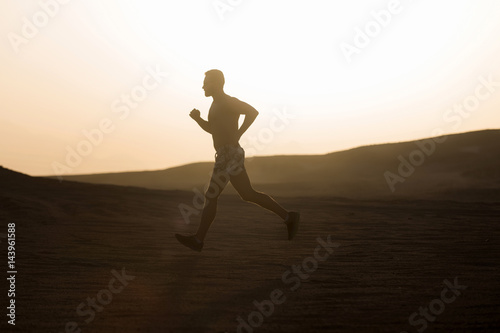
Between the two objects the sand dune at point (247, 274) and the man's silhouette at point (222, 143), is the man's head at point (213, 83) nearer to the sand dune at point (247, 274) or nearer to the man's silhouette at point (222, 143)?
the man's silhouette at point (222, 143)

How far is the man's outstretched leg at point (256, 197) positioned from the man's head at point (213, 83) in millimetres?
948

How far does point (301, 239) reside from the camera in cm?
953

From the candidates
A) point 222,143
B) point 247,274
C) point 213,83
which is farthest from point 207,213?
point 213,83

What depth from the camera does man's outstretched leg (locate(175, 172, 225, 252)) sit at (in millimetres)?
7458

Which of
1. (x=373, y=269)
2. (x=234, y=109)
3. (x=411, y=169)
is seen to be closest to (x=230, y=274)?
(x=373, y=269)

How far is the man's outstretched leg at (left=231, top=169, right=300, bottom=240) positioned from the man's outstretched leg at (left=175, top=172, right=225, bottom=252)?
177mm

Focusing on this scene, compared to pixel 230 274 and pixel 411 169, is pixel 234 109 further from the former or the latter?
pixel 411 169

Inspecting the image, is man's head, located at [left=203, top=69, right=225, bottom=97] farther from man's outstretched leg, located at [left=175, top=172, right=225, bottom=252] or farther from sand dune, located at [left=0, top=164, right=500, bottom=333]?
sand dune, located at [left=0, top=164, right=500, bottom=333]

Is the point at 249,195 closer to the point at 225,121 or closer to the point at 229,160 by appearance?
the point at 229,160

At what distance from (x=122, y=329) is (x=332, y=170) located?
3555 cm

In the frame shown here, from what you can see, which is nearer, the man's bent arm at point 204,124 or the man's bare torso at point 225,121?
the man's bare torso at point 225,121

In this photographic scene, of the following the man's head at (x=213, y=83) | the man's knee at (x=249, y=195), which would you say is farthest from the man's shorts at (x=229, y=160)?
the man's head at (x=213, y=83)

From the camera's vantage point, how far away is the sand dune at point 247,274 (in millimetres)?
4695

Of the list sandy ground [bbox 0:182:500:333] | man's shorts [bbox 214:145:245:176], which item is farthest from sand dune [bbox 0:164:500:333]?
man's shorts [bbox 214:145:245:176]
